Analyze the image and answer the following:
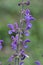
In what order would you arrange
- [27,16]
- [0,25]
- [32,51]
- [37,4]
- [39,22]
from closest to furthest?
[27,16], [32,51], [0,25], [39,22], [37,4]

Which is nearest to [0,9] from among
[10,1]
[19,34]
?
[10,1]

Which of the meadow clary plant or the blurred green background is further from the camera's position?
the blurred green background

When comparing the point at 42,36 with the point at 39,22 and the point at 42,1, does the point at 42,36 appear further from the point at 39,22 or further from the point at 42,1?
the point at 42,1

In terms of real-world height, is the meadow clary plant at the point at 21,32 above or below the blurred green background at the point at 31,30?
below

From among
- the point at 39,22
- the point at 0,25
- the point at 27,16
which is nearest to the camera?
the point at 27,16

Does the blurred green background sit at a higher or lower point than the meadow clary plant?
higher

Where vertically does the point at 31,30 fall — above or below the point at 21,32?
above

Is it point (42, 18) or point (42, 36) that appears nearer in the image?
point (42, 36)

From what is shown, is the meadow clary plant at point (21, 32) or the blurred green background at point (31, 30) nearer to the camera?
the meadow clary plant at point (21, 32)

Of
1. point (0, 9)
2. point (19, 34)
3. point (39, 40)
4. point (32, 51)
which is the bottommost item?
point (19, 34)

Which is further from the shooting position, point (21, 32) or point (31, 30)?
point (31, 30)

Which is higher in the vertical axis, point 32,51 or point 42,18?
point 42,18
